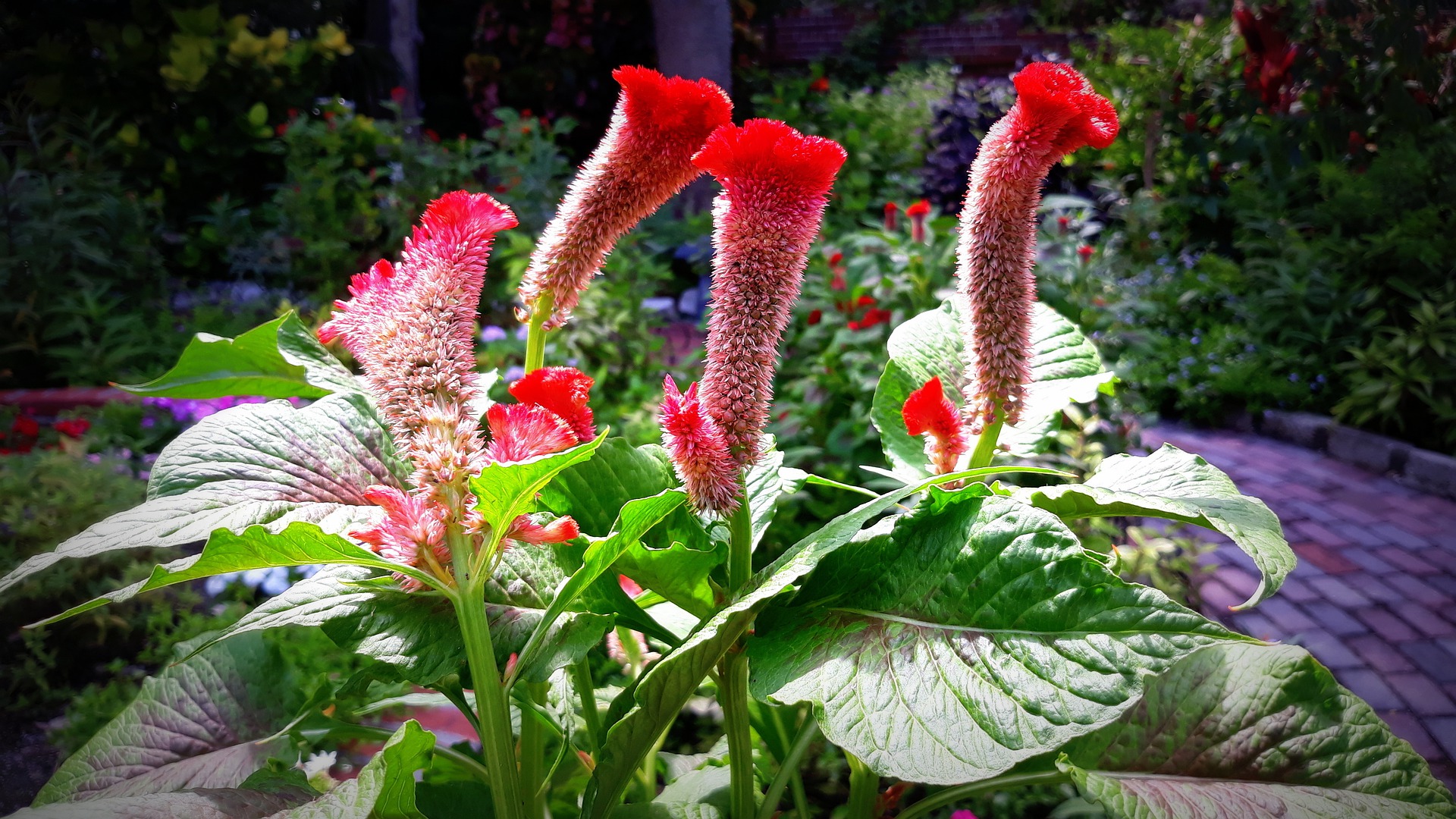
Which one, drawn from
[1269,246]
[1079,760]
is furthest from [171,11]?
[1269,246]

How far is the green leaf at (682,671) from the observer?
64 cm

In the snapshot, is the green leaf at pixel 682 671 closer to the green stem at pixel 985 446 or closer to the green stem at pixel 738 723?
the green stem at pixel 738 723

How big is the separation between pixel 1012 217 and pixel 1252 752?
527mm

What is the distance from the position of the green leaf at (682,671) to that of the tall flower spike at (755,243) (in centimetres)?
12

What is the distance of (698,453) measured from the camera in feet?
2.23

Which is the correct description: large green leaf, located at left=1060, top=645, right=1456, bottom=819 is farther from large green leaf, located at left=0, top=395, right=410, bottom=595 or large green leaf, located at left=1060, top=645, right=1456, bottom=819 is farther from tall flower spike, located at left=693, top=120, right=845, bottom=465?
large green leaf, located at left=0, top=395, right=410, bottom=595

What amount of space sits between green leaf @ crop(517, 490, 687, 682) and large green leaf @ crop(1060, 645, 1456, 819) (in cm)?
41

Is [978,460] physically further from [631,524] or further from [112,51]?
[112,51]

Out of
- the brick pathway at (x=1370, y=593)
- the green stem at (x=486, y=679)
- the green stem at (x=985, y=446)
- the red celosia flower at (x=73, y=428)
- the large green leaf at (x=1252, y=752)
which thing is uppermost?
the green stem at (x=985, y=446)

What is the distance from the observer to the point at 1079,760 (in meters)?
0.84

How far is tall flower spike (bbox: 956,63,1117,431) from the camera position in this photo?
745mm

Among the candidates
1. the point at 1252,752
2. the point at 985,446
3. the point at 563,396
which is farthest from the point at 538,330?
the point at 1252,752

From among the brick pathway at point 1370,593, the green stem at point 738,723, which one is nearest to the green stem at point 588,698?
the green stem at point 738,723

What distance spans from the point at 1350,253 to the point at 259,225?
5.79m
